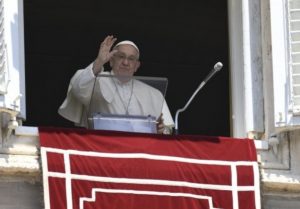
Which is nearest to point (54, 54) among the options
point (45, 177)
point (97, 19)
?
point (97, 19)

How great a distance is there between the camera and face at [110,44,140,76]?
11.6 m

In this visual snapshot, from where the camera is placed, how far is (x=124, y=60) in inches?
456

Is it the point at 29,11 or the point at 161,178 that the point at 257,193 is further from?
the point at 29,11

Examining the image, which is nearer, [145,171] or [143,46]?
[145,171]

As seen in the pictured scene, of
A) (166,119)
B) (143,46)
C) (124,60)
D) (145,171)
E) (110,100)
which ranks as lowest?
(145,171)

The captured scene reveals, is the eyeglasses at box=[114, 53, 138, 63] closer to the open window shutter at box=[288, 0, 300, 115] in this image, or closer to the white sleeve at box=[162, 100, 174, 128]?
the white sleeve at box=[162, 100, 174, 128]

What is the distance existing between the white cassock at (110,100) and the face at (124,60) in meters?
0.07

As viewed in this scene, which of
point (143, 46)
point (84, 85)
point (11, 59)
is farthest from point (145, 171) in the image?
point (143, 46)

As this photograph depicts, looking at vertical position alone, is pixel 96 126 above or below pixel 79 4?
below

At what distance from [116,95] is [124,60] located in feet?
0.74

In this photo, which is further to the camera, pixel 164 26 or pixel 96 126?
pixel 164 26

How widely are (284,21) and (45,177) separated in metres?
1.74

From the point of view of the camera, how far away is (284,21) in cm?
1125

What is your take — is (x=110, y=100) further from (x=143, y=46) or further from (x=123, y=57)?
(x=143, y=46)
